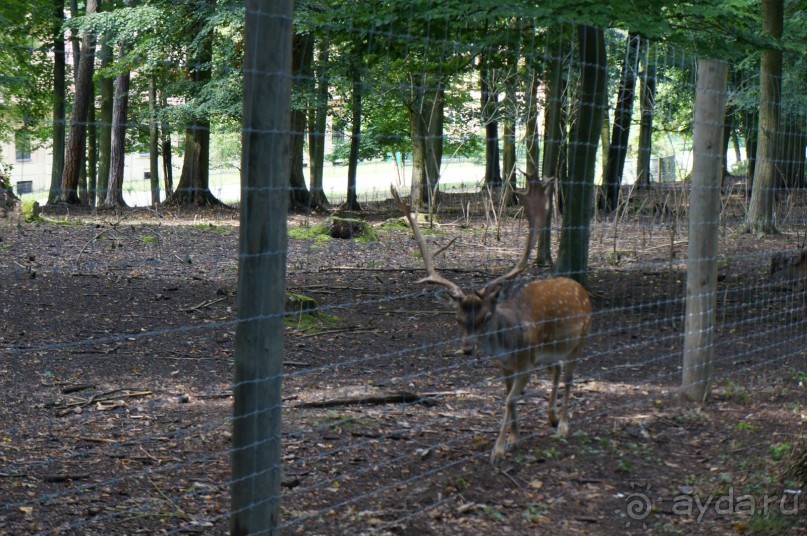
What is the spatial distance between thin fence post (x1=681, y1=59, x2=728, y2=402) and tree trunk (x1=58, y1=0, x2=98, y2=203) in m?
11.3

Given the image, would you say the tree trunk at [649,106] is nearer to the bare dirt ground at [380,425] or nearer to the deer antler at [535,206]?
the deer antler at [535,206]

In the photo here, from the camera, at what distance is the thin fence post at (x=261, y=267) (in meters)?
3.36

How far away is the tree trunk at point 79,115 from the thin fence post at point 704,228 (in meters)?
11.3

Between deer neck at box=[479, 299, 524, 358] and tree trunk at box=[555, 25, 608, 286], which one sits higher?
tree trunk at box=[555, 25, 608, 286]

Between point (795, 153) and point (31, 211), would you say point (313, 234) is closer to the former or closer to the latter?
point (31, 211)

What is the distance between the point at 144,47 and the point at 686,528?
1715 cm

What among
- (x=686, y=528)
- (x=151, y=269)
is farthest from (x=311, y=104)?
(x=686, y=528)

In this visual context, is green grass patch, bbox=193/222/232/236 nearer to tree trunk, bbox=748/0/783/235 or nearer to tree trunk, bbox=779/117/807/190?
tree trunk, bbox=748/0/783/235

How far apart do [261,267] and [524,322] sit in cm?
282

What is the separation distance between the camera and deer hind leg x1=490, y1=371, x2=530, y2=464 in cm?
559

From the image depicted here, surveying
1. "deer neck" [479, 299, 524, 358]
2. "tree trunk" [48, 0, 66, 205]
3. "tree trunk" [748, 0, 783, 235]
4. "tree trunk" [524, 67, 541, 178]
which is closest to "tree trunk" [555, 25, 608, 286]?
"tree trunk" [524, 67, 541, 178]

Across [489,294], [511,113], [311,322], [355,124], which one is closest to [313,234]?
[355,124]

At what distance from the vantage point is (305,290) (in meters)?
11.1

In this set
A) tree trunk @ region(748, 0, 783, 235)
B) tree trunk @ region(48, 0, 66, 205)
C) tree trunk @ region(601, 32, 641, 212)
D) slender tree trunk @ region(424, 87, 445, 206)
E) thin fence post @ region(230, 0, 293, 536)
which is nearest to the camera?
thin fence post @ region(230, 0, 293, 536)
